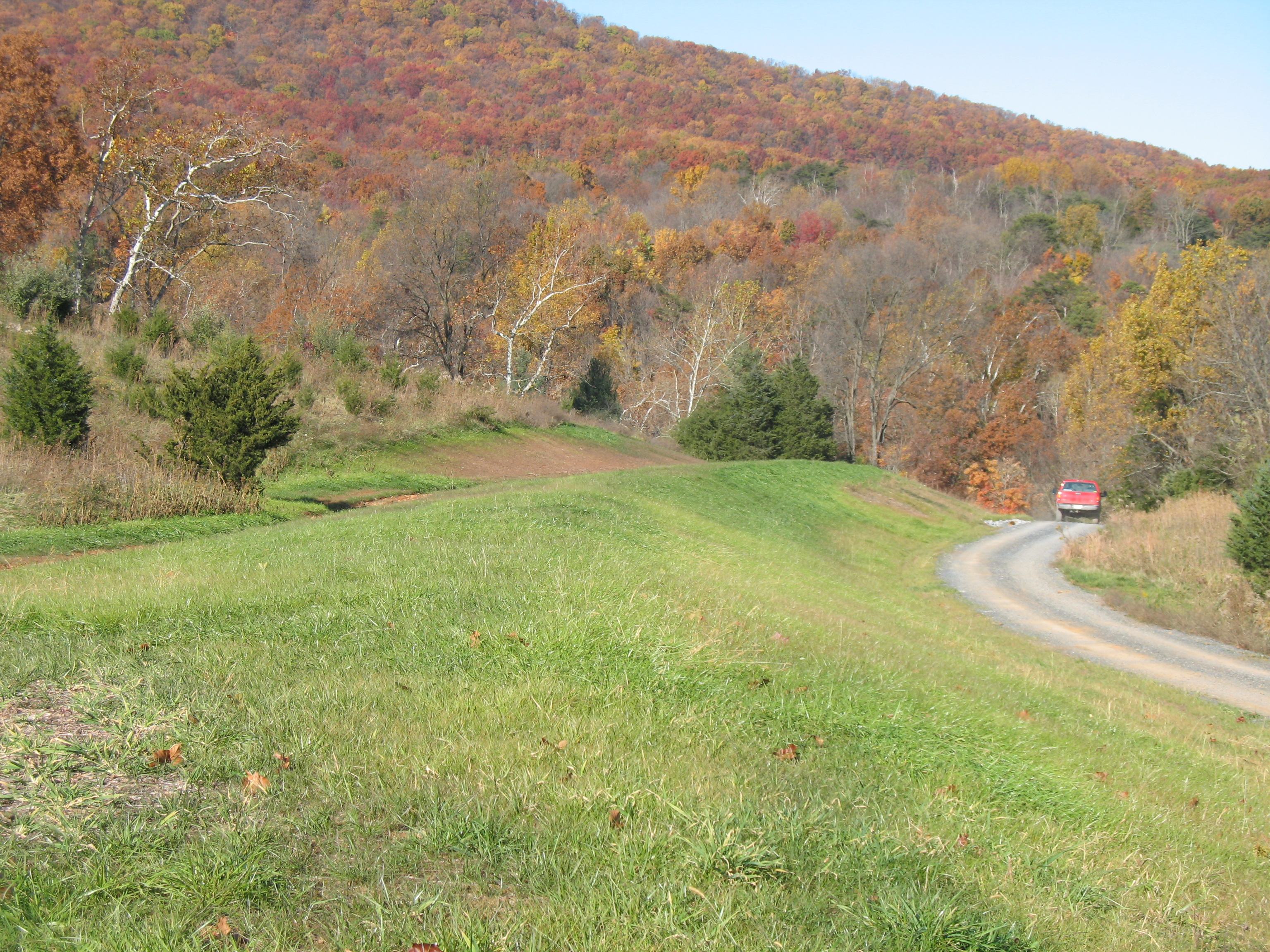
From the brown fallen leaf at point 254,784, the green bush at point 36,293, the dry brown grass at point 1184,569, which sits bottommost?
the dry brown grass at point 1184,569

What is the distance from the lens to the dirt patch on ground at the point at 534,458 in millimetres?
24875

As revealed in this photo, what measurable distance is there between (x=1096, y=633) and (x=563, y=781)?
1591cm

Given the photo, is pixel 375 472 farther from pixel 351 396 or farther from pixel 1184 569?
pixel 1184 569

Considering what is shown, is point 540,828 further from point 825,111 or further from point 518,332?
point 825,111

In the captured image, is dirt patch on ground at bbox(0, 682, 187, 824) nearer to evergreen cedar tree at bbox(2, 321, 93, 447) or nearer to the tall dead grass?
the tall dead grass

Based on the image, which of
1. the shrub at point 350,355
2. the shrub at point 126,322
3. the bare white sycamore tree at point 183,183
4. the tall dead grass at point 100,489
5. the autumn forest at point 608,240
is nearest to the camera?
the tall dead grass at point 100,489

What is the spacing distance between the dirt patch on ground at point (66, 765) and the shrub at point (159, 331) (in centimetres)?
2059

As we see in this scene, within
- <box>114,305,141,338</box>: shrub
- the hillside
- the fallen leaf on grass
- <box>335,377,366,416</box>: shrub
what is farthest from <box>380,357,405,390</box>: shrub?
the hillside

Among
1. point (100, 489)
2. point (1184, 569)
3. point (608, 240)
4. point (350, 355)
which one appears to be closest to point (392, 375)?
point (350, 355)

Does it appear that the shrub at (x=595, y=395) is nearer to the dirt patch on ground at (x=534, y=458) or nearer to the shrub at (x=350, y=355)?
the dirt patch on ground at (x=534, y=458)

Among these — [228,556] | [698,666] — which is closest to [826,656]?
[698,666]

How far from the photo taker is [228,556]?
8.91m

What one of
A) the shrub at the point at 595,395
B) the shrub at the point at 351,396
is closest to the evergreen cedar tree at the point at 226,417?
the shrub at the point at 351,396

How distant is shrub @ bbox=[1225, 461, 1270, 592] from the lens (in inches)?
664
